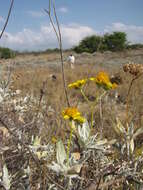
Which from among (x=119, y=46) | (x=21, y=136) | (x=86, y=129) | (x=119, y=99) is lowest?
(x=119, y=99)

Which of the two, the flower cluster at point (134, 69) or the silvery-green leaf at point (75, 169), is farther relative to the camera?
the flower cluster at point (134, 69)

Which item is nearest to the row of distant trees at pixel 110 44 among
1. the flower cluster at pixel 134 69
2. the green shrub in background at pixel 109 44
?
the green shrub in background at pixel 109 44

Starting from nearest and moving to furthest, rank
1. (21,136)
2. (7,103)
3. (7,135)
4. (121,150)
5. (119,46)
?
(121,150), (21,136), (7,135), (7,103), (119,46)

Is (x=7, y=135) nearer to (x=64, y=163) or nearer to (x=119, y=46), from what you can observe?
(x=64, y=163)

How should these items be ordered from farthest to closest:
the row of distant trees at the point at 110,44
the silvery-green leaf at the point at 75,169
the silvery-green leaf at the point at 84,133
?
1. the row of distant trees at the point at 110,44
2. the silvery-green leaf at the point at 84,133
3. the silvery-green leaf at the point at 75,169

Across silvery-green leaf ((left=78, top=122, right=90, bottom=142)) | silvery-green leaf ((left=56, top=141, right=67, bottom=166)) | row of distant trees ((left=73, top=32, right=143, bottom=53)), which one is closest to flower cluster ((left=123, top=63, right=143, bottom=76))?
silvery-green leaf ((left=78, top=122, right=90, bottom=142))

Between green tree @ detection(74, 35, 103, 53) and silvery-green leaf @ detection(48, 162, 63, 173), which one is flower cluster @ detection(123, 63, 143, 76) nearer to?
silvery-green leaf @ detection(48, 162, 63, 173)

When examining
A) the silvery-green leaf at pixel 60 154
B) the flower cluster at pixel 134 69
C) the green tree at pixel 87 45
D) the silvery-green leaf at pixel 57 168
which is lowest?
the silvery-green leaf at pixel 57 168

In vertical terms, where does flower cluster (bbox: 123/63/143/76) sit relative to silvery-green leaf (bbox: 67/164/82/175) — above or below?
above

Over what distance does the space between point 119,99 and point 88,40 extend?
894 inches

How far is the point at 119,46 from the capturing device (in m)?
24.3

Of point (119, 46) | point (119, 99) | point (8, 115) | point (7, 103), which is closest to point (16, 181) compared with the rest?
point (8, 115)

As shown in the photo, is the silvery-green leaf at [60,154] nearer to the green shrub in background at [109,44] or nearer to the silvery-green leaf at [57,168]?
the silvery-green leaf at [57,168]

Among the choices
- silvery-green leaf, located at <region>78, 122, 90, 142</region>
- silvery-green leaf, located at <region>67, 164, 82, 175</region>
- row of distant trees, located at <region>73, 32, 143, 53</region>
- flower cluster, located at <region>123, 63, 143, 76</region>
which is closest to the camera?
silvery-green leaf, located at <region>67, 164, 82, 175</region>
